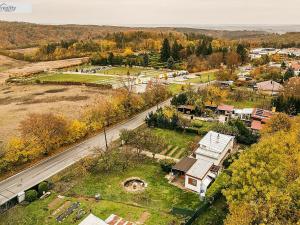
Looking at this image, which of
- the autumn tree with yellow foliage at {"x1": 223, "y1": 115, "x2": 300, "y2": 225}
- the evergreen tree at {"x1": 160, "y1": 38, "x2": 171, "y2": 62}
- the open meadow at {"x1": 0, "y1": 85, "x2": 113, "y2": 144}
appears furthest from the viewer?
the evergreen tree at {"x1": 160, "y1": 38, "x2": 171, "y2": 62}

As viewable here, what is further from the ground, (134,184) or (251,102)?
(251,102)

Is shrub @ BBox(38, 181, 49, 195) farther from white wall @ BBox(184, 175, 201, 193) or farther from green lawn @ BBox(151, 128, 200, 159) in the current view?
green lawn @ BBox(151, 128, 200, 159)

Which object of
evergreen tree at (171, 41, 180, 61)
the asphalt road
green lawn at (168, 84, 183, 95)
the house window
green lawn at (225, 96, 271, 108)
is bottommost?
the asphalt road

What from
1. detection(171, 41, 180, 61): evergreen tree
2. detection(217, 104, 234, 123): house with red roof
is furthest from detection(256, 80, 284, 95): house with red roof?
detection(171, 41, 180, 61): evergreen tree

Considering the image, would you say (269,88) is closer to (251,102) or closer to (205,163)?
(251,102)

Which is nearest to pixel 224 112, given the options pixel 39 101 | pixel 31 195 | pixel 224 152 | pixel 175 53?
pixel 224 152

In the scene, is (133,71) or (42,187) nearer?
(42,187)
